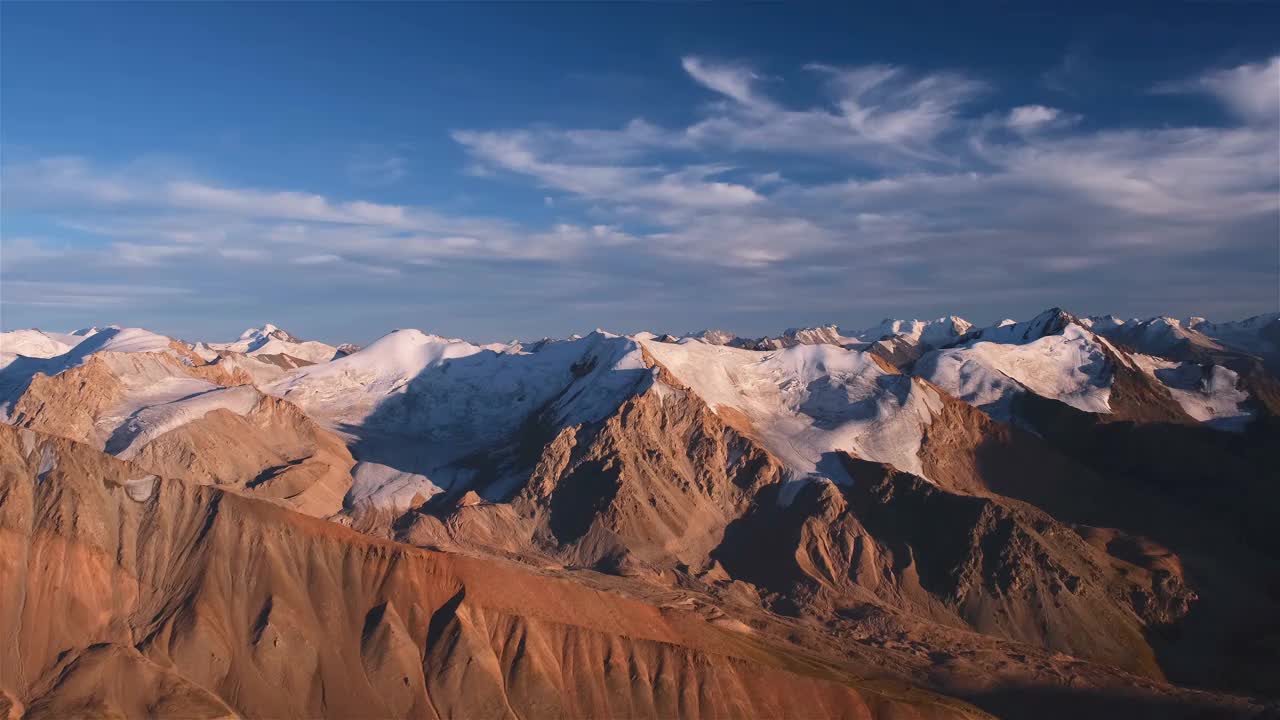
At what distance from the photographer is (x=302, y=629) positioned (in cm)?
7775

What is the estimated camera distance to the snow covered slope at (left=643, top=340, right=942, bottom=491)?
135625 millimetres

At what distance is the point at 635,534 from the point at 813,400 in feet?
145

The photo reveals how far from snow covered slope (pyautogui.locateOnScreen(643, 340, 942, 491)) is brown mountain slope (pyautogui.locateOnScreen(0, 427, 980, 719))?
51928 millimetres

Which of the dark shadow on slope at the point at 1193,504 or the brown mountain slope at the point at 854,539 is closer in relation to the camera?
the dark shadow on slope at the point at 1193,504

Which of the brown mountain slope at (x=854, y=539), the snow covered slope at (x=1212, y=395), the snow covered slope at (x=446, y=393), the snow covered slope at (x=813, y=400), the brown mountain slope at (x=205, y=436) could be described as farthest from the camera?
the snow covered slope at (x=1212, y=395)

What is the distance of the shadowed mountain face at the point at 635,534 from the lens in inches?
3022

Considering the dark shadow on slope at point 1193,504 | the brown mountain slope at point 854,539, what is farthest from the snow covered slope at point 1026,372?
the brown mountain slope at point 854,539

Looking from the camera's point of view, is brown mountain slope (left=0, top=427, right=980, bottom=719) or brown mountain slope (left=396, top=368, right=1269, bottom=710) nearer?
brown mountain slope (left=0, top=427, right=980, bottom=719)

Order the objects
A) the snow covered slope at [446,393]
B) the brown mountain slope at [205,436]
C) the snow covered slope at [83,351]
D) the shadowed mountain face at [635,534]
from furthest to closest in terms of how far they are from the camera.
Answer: the snow covered slope at [83,351] → the snow covered slope at [446,393] → the brown mountain slope at [205,436] → the shadowed mountain face at [635,534]

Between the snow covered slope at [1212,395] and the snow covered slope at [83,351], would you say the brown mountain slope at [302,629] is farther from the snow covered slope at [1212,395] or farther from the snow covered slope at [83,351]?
the snow covered slope at [1212,395]

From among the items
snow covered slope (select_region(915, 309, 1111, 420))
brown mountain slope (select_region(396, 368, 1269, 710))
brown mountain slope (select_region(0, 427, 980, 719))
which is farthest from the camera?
snow covered slope (select_region(915, 309, 1111, 420))

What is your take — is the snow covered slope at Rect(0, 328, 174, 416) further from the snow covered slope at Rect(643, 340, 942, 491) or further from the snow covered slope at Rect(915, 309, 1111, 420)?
the snow covered slope at Rect(915, 309, 1111, 420)

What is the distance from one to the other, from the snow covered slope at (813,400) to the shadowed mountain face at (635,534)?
57cm

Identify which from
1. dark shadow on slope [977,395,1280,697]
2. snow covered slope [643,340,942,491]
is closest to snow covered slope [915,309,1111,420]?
dark shadow on slope [977,395,1280,697]
